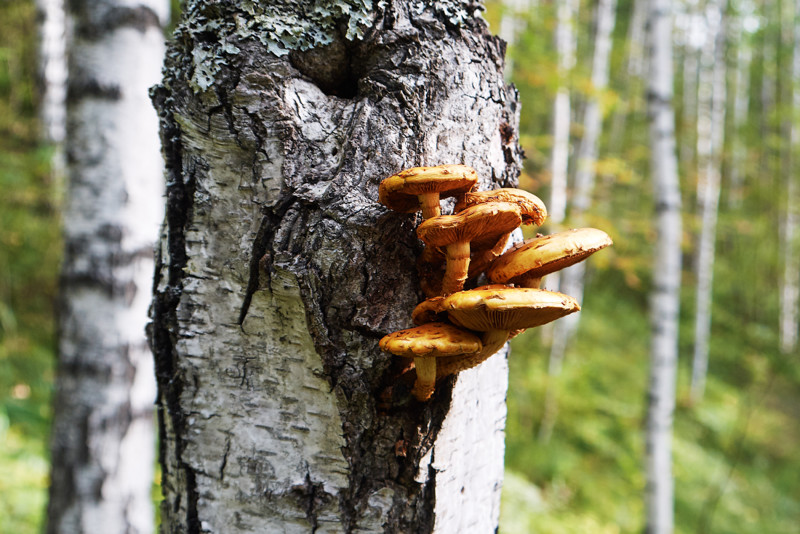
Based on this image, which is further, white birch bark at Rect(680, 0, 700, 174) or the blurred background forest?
white birch bark at Rect(680, 0, 700, 174)

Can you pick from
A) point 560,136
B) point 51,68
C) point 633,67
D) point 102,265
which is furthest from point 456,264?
point 633,67

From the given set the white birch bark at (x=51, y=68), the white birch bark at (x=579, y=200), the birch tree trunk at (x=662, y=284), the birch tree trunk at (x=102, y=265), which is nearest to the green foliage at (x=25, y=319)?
the white birch bark at (x=51, y=68)

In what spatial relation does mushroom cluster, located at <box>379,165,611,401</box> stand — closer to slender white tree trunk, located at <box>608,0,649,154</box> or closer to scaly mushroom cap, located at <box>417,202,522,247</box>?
scaly mushroom cap, located at <box>417,202,522,247</box>

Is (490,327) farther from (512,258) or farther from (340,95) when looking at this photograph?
(340,95)

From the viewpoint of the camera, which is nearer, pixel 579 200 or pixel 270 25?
pixel 270 25

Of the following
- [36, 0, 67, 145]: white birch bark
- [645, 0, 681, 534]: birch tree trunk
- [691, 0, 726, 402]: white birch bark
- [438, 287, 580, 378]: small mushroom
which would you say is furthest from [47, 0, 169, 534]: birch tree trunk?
[691, 0, 726, 402]: white birch bark

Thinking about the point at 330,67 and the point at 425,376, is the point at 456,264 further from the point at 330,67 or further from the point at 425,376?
the point at 330,67
